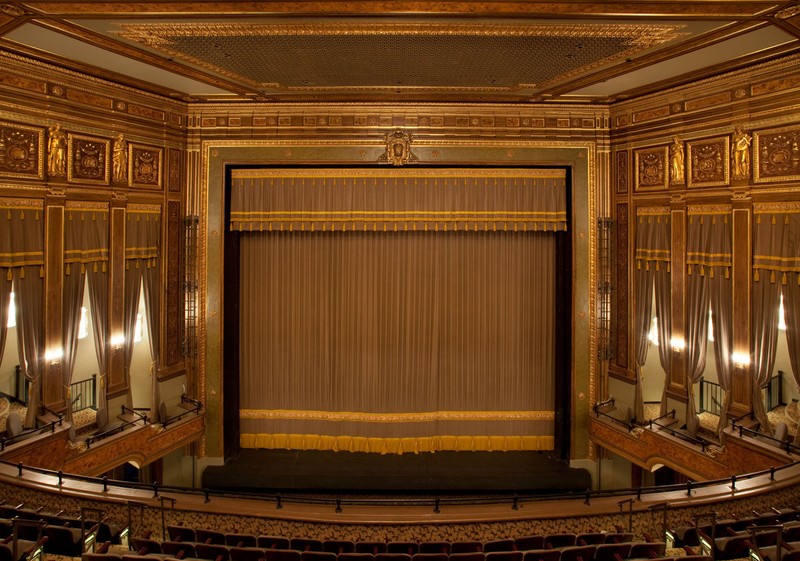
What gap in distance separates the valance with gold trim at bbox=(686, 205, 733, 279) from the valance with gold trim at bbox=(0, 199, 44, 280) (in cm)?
1141

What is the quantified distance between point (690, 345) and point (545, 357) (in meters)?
3.14

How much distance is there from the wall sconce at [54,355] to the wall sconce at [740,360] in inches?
457

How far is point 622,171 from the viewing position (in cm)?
1112

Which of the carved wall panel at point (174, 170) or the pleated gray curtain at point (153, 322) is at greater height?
the carved wall panel at point (174, 170)

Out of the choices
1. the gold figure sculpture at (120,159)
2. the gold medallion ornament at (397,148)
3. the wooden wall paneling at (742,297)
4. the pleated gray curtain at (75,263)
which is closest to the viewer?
the wooden wall paneling at (742,297)

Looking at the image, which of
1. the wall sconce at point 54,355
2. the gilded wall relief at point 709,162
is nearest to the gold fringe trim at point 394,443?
the wall sconce at point 54,355

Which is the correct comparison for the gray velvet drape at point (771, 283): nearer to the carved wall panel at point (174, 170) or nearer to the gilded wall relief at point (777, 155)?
the gilded wall relief at point (777, 155)

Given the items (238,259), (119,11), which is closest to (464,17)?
(119,11)

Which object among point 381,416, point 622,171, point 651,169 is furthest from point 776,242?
point 381,416

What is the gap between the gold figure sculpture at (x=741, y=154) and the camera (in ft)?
29.3

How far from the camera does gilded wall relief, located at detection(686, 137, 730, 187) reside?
9.34 meters

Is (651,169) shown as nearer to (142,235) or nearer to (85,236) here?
(142,235)

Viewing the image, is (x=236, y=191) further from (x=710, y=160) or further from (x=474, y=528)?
(x=710, y=160)

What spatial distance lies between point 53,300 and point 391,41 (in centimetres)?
702
